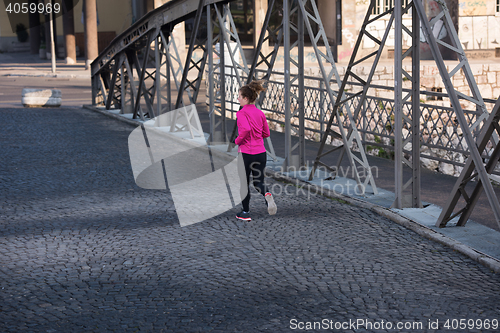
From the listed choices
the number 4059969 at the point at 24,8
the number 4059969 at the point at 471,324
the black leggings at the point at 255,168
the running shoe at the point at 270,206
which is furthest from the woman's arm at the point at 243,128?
the number 4059969 at the point at 24,8

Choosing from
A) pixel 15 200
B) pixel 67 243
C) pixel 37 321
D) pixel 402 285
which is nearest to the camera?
pixel 37 321

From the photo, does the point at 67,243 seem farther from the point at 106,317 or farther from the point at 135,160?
the point at 135,160

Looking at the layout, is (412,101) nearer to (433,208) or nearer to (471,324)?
(433,208)

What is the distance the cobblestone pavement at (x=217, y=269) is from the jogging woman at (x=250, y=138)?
24 centimetres

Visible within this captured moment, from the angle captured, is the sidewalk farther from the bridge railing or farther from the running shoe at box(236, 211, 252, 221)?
the running shoe at box(236, 211, 252, 221)

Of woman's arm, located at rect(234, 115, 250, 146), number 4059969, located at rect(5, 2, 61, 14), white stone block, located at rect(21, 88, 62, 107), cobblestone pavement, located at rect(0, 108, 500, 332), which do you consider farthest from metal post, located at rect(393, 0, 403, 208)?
number 4059969, located at rect(5, 2, 61, 14)

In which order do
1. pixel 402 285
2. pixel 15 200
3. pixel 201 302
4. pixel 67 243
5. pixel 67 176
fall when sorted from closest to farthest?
pixel 201 302
pixel 402 285
pixel 67 243
pixel 15 200
pixel 67 176

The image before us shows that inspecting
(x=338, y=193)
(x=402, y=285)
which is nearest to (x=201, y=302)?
(x=402, y=285)

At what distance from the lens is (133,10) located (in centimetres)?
4262

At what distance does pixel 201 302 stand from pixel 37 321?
1161mm

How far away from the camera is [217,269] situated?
215 inches

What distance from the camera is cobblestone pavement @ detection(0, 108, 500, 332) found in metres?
4.44

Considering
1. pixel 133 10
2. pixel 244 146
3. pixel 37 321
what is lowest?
pixel 37 321

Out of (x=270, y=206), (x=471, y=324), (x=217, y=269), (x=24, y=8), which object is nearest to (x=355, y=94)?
(x=270, y=206)
